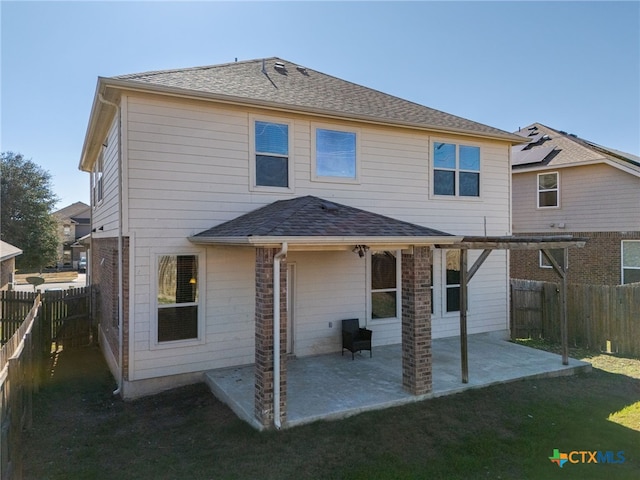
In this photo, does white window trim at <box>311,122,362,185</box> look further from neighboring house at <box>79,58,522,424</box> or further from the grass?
the grass

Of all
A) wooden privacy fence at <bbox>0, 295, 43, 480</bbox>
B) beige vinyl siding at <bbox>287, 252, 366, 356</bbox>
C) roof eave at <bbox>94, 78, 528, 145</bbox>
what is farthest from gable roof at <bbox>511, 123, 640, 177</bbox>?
wooden privacy fence at <bbox>0, 295, 43, 480</bbox>

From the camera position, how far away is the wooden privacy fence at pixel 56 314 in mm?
10016

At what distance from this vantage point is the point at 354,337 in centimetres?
867

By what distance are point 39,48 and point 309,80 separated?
20.3ft

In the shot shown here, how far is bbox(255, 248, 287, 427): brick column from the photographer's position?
5543 mm

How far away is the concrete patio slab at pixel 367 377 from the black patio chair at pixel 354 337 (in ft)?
0.88

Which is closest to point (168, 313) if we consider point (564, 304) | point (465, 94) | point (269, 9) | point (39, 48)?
point (39, 48)

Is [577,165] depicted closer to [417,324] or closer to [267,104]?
[417,324]

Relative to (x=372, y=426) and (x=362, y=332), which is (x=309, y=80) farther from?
(x=372, y=426)

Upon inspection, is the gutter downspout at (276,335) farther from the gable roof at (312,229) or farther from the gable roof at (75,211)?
the gable roof at (75,211)

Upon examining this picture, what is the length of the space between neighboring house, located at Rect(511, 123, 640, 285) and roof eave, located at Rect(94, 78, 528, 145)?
6.48 metres

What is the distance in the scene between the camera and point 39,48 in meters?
8.61

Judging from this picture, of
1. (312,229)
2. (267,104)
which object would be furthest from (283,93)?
(312,229)

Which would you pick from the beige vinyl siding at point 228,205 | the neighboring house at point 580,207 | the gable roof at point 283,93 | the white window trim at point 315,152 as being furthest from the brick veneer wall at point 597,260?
the white window trim at point 315,152
